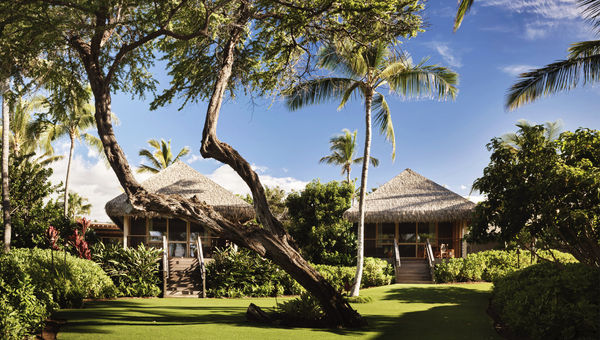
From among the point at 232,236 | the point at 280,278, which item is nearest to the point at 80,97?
the point at 232,236

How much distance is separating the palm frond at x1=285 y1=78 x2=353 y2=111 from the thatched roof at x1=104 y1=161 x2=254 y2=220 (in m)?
5.10

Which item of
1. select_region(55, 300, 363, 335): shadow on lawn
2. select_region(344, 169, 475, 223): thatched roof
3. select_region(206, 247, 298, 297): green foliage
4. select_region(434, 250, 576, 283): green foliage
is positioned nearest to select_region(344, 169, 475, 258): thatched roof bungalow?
select_region(344, 169, 475, 223): thatched roof

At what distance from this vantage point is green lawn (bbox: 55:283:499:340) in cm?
714

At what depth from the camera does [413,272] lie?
17500mm

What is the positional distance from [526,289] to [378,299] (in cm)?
460

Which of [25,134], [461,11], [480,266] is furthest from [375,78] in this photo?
[25,134]

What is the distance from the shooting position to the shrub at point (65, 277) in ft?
33.2

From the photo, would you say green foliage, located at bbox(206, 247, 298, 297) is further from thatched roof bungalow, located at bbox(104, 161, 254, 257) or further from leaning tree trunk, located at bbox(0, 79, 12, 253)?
leaning tree trunk, located at bbox(0, 79, 12, 253)

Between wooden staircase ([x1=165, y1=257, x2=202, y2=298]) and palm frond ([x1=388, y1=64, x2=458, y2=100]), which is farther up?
palm frond ([x1=388, y1=64, x2=458, y2=100])

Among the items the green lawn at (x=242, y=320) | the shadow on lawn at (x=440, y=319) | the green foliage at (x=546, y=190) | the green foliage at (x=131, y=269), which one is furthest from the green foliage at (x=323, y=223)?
the green foliage at (x=546, y=190)

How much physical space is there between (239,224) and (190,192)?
11.1 meters

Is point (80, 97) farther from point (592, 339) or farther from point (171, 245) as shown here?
point (592, 339)

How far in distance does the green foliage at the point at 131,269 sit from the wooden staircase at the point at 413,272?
29.5 ft

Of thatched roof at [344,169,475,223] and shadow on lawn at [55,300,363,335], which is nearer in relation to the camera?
shadow on lawn at [55,300,363,335]
